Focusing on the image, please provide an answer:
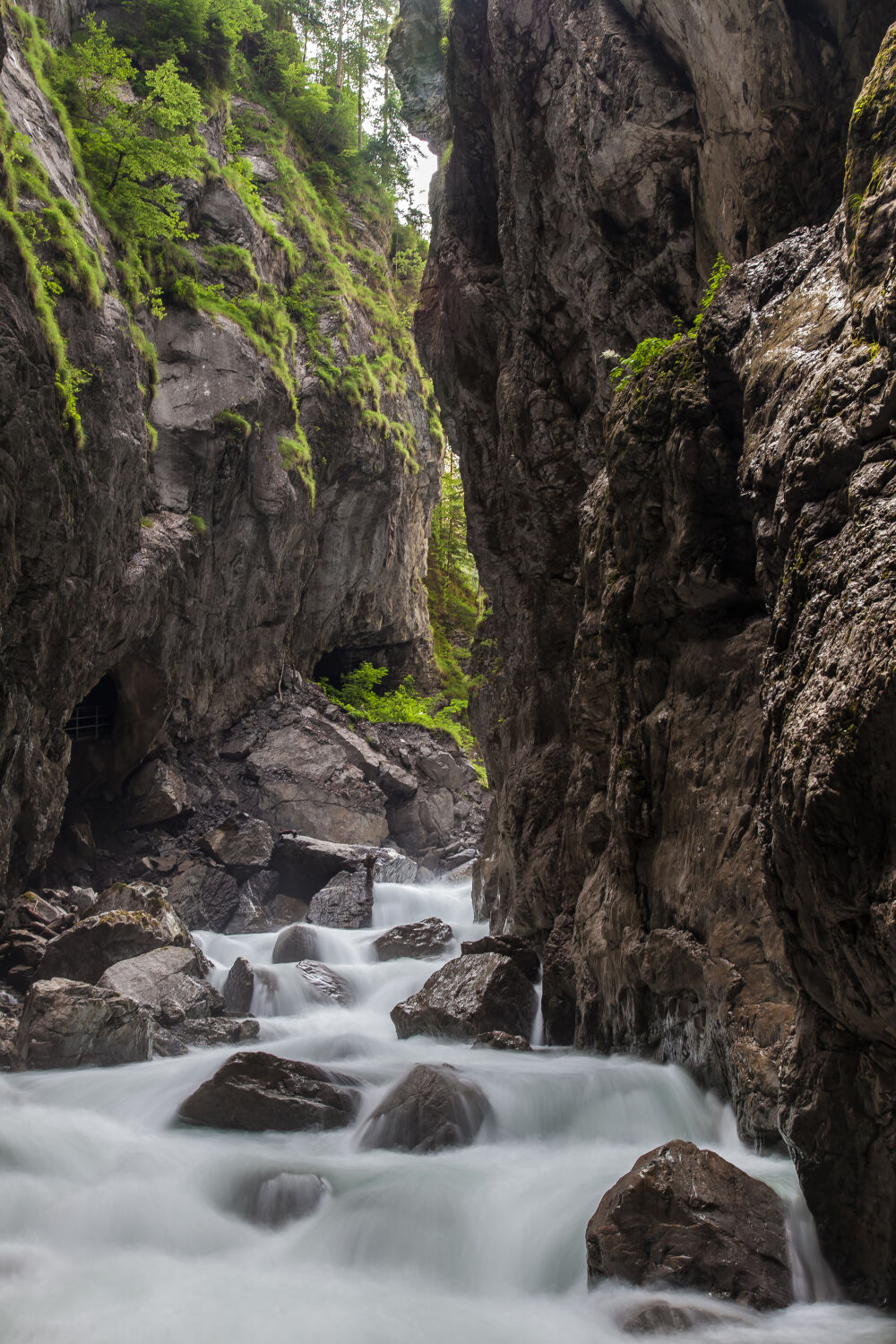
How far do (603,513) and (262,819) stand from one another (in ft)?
54.5

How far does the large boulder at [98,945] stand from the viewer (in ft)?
43.0

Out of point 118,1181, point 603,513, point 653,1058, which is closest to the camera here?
point 118,1181

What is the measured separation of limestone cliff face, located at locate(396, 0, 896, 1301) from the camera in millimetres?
4129

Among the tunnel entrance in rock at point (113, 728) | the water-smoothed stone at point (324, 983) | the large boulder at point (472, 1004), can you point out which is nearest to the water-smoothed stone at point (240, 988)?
the water-smoothed stone at point (324, 983)

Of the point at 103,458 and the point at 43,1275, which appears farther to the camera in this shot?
the point at 103,458

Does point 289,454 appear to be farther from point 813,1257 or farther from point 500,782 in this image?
point 813,1257

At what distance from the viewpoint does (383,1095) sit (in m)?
8.20

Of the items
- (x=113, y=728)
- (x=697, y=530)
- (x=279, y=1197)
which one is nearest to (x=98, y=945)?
(x=279, y=1197)

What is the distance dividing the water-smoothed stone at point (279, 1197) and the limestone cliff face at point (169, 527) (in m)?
10.3

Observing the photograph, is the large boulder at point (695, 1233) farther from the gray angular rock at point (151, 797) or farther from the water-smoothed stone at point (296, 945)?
the gray angular rock at point (151, 797)

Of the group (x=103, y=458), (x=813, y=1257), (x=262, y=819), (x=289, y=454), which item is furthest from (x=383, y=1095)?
(x=289, y=454)

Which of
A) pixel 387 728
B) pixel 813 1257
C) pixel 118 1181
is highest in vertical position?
pixel 387 728

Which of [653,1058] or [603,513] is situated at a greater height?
[603,513]

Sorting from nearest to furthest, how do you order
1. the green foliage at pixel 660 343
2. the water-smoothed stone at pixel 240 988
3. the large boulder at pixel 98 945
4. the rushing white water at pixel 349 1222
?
the rushing white water at pixel 349 1222
the green foliage at pixel 660 343
the large boulder at pixel 98 945
the water-smoothed stone at pixel 240 988
